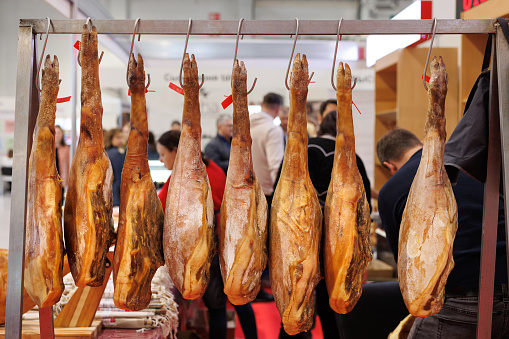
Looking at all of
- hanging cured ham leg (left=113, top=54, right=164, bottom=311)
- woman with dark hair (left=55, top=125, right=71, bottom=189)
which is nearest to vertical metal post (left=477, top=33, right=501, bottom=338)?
hanging cured ham leg (left=113, top=54, right=164, bottom=311)

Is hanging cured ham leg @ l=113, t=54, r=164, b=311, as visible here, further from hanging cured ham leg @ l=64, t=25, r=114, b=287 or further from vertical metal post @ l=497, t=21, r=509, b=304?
vertical metal post @ l=497, t=21, r=509, b=304

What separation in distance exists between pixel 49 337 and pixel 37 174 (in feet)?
2.09

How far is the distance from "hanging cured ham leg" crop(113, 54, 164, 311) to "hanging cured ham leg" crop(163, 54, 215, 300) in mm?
49

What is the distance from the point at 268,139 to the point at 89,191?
339 cm

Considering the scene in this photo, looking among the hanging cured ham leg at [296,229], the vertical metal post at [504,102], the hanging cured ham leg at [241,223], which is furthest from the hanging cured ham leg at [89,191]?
the vertical metal post at [504,102]

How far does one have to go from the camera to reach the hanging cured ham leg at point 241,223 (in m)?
1.23

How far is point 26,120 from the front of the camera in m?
1.25

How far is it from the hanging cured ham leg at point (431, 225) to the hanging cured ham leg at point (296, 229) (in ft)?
0.77

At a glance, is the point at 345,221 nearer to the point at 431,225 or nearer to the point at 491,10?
the point at 431,225

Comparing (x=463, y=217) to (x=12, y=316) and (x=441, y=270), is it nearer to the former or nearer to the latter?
(x=441, y=270)

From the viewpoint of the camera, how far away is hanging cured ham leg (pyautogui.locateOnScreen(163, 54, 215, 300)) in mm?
1220

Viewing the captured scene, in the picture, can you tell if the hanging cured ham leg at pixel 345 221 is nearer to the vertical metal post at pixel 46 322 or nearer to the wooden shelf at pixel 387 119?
the vertical metal post at pixel 46 322

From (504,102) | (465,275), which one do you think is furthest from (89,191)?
(465,275)

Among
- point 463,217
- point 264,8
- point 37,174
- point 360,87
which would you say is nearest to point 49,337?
point 37,174
